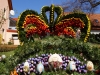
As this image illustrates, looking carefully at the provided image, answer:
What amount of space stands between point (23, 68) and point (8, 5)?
113ft

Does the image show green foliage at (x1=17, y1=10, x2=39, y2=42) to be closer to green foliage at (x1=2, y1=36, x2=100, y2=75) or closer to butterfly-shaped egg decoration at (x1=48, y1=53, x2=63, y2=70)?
green foliage at (x1=2, y1=36, x2=100, y2=75)

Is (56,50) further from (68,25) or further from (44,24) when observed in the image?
(44,24)

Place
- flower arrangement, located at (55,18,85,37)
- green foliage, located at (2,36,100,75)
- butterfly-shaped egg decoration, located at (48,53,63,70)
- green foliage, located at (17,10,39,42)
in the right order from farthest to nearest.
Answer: green foliage, located at (17,10,39,42)
flower arrangement, located at (55,18,85,37)
green foliage, located at (2,36,100,75)
butterfly-shaped egg decoration, located at (48,53,63,70)

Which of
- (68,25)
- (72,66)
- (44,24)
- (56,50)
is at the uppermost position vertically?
(44,24)

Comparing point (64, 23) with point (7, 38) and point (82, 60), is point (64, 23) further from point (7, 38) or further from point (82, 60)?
point (7, 38)

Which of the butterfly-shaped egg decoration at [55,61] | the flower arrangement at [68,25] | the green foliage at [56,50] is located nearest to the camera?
the butterfly-shaped egg decoration at [55,61]

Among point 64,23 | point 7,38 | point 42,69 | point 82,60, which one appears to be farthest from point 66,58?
point 7,38

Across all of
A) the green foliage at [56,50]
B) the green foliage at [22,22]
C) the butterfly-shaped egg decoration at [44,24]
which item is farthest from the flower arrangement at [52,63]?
the green foliage at [22,22]

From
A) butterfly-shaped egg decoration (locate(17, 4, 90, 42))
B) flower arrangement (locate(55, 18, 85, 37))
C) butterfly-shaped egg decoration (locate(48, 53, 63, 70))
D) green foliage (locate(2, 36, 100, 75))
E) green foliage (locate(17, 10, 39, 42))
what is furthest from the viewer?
green foliage (locate(17, 10, 39, 42))

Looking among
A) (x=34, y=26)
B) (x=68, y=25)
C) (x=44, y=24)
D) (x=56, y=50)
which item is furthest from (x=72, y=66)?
(x=34, y=26)

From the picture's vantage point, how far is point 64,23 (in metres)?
12.9

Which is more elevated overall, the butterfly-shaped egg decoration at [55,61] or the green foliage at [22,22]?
the green foliage at [22,22]

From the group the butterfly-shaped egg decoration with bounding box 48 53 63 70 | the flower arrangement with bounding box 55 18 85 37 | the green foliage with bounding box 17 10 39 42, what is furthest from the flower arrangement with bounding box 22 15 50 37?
the butterfly-shaped egg decoration with bounding box 48 53 63 70

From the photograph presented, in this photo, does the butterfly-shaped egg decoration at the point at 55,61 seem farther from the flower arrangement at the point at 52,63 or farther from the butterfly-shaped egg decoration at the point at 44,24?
the butterfly-shaped egg decoration at the point at 44,24
